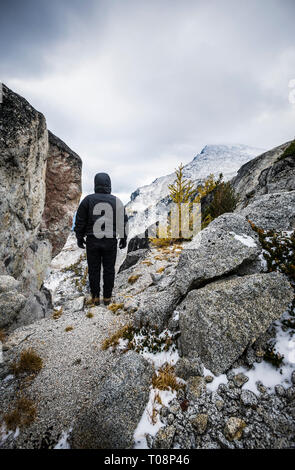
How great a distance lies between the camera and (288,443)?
205cm

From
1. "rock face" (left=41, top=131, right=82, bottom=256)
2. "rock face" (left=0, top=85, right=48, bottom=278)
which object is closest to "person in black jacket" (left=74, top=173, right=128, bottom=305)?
"rock face" (left=0, top=85, right=48, bottom=278)

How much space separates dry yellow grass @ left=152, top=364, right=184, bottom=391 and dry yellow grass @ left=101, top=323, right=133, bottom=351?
120 cm

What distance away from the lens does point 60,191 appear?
9.43m

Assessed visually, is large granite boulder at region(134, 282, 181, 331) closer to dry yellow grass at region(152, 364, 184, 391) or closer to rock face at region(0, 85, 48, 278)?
dry yellow grass at region(152, 364, 184, 391)

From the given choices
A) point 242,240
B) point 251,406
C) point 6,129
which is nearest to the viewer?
point 251,406

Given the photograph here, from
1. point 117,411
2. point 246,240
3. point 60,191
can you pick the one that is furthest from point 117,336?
point 60,191

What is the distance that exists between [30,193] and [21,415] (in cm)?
621

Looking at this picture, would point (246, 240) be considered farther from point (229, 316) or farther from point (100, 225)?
point (100, 225)

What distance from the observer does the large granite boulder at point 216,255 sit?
169 inches

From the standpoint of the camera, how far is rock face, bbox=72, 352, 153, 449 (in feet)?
7.66
